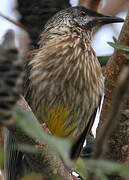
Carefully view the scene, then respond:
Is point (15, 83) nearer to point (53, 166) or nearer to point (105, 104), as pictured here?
point (53, 166)

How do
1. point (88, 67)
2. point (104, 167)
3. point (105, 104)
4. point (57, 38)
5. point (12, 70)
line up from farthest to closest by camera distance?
point (57, 38) < point (88, 67) < point (105, 104) < point (104, 167) < point (12, 70)

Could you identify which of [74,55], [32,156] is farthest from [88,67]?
[32,156]

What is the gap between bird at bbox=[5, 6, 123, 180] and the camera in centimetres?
401

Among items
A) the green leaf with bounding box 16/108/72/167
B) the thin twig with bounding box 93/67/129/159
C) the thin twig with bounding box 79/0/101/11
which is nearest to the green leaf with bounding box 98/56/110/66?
the thin twig with bounding box 79/0/101/11

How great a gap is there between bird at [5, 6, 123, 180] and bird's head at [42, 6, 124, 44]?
0.25m

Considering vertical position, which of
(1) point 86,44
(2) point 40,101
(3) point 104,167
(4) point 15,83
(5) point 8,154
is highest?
(4) point 15,83

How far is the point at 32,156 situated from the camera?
2.66 metres

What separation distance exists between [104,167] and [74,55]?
3047mm

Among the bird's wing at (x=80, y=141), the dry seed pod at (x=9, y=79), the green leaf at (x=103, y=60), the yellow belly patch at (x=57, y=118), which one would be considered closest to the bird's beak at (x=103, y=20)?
the green leaf at (x=103, y=60)

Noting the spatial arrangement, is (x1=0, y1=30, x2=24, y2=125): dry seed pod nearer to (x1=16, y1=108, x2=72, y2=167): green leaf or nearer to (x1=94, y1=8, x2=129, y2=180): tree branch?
(x1=16, y1=108, x2=72, y2=167): green leaf

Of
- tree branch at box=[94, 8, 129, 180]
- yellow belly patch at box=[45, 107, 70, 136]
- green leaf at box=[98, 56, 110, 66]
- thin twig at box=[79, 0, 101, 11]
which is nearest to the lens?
tree branch at box=[94, 8, 129, 180]

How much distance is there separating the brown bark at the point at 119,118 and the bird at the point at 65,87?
26cm

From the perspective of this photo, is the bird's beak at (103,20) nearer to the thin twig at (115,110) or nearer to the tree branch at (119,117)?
the tree branch at (119,117)

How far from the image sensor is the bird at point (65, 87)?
4008 millimetres
